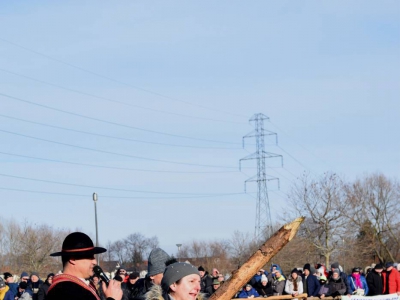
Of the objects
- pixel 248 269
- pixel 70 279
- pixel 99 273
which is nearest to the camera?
pixel 70 279

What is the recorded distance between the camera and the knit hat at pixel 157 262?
25.2 ft

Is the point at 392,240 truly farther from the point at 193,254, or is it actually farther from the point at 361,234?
the point at 193,254

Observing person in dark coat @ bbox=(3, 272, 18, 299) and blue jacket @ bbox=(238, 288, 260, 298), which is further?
person in dark coat @ bbox=(3, 272, 18, 299)

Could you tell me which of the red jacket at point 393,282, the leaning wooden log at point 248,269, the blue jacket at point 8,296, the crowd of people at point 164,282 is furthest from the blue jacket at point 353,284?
the leaning wooden log at point 248,269

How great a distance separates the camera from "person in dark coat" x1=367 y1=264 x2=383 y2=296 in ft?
69.7

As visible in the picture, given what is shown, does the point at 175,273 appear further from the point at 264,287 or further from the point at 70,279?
Result: the point at 264,287

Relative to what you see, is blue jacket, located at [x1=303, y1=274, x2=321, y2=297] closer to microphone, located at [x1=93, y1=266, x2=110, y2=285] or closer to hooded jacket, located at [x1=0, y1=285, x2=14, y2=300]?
hooded jacket, located at [x1=0, y1=285, x2=14, y2=300]

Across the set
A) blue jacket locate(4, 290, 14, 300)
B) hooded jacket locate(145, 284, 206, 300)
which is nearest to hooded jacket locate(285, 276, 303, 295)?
blue jacket locate(4, 290, 14, 300)

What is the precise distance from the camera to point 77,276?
5477 millimetres

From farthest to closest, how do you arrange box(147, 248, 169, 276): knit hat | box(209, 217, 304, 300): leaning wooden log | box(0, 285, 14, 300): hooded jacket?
box(0, 285, 14, 300): hooded jacket, box(209, 217, 304, 300): leaning wooden log, box(147, 248, 169, 276): knit hat

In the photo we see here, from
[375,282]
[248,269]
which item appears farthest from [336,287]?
[248,269]

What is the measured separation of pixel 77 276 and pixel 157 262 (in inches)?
88.9

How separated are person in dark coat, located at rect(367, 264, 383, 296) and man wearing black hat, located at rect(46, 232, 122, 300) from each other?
1674 centimetres

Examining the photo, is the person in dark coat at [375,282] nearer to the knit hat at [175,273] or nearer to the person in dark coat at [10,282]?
the person in dark coat at [10,282]
